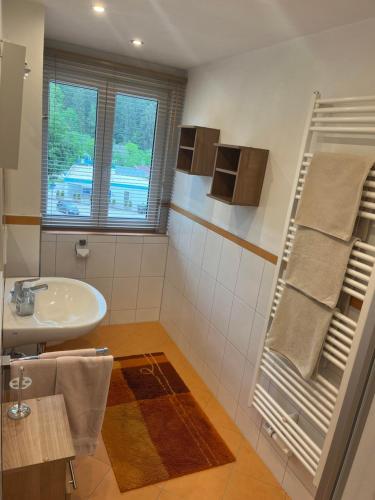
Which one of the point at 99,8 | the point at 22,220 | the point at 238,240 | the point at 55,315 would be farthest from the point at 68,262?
the point at 99,8

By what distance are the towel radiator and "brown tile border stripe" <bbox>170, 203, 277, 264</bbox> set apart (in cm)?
21

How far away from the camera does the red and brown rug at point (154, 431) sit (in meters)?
2.17

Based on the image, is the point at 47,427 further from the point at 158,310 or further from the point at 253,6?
the point at 158,310

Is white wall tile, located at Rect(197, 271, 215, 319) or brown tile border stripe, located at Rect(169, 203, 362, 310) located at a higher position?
brown tile border stripe, located at Rect(169, 203, 362, 310)

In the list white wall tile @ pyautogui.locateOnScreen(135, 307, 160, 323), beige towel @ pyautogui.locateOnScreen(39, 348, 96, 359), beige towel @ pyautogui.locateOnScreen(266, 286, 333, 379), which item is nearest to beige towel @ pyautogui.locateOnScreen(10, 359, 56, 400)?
beige towel @ pyautogui.locateOnScreen(39, 348, 96, 359)

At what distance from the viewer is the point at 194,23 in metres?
2.07

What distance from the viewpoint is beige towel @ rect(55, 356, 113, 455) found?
1558 millimetres

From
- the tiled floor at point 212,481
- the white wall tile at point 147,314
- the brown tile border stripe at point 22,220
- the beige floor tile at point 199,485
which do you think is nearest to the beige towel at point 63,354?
the tiled floor at point 212,481

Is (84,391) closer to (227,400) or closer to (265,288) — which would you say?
(265,288)

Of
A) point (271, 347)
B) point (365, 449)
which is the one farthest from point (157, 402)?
point (365, 449)

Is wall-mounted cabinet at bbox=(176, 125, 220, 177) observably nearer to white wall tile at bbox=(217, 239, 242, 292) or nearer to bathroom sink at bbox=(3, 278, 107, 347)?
white wall tile at bbox=(217, 239, 242, 292)

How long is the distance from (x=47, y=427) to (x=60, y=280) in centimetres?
146

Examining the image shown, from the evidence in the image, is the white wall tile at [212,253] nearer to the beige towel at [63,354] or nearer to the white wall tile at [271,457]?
the white wall tile at [271,457]

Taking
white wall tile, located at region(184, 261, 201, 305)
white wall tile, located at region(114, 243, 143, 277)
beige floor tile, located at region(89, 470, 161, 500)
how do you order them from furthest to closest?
white wall tile, located at region(114, 243, 143, 277), white wall tile, located at region(184, 261, 201, 305), beige floor tile, located at region(89, 470, 161, 500)
